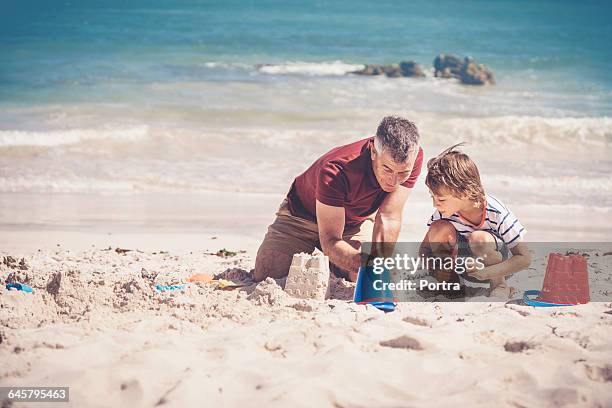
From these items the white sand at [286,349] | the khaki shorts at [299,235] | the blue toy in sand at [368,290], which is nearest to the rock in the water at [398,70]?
the khaki shorts at [299,235]

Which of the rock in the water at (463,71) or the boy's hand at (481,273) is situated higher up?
the rock in the water at (463,71)

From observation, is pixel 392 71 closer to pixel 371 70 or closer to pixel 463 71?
pixel 371 70

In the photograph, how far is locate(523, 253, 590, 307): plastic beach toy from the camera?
4.09 meters

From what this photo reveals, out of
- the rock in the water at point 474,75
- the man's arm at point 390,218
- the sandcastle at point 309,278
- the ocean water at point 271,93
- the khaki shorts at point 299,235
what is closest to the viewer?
the sandcastle at point 309,278

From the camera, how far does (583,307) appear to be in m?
3.99

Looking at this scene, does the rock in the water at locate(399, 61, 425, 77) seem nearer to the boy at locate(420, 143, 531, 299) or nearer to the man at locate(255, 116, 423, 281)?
the man at locate(255, 116, 423, 281)

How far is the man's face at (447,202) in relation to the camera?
165 inches

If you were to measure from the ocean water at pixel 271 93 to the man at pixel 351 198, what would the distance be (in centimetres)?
387

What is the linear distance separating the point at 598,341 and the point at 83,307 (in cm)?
235

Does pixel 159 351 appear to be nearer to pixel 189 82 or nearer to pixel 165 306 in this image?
pixel 165 306

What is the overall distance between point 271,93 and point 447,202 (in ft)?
37.9

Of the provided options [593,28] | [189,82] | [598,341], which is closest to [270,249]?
[598,341]

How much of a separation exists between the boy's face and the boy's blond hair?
0.07 ft

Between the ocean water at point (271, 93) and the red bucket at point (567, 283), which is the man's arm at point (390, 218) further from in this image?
the ocean water at point (271, 93)
